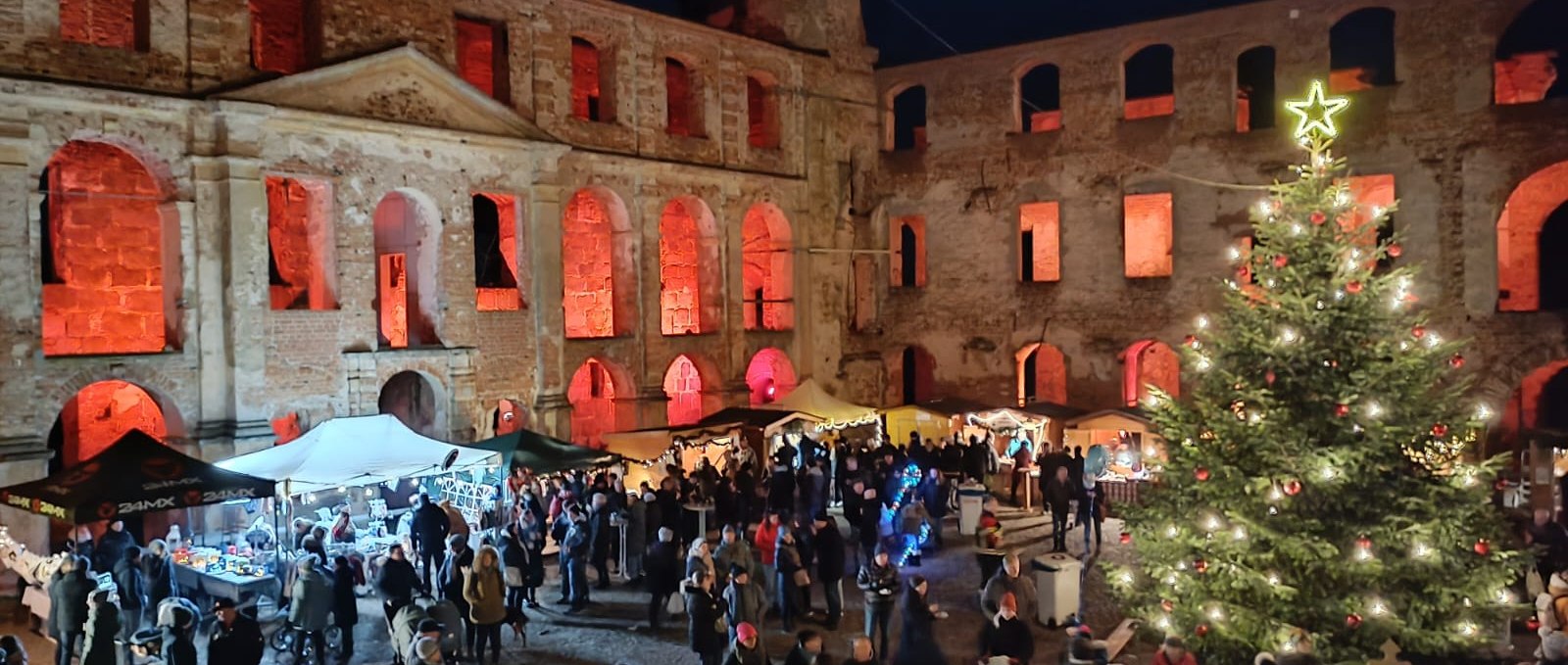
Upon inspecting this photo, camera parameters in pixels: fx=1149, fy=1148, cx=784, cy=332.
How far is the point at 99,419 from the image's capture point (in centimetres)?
2192

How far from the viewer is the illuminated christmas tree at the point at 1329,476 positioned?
29.6 feet

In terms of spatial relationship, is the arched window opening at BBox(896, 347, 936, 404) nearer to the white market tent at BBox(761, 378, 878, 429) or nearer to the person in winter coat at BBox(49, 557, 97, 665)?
the white market tent at BBox(761, 378, 878, 429)

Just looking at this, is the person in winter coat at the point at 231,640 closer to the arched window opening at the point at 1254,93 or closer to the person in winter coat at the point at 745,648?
the person in winter coat at the point at 745,648

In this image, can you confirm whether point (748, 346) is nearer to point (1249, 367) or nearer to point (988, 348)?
point (988, 348)

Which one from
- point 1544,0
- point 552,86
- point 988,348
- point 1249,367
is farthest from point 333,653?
point 1544,0

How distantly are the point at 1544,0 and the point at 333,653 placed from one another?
28.0 metres

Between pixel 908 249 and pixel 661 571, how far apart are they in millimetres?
24961

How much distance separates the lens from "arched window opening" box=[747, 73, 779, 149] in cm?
2731

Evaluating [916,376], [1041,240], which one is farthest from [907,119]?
[916,376]

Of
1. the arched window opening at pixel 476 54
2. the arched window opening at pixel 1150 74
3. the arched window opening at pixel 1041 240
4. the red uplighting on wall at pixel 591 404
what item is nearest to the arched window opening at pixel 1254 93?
the arched window opening at pixel 1150 74

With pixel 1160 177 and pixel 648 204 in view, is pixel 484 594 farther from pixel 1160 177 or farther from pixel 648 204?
pixel 1160 177

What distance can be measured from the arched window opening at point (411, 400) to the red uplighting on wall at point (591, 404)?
528cm

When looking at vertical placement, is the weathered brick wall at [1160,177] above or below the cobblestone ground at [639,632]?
above

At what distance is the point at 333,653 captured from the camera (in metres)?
12.8
